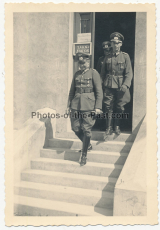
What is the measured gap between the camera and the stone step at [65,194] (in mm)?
4426

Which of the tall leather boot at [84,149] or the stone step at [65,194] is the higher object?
the tall leather boot at [84,149]

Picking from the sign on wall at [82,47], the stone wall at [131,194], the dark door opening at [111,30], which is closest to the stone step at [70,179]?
the stone wall at [131,194]

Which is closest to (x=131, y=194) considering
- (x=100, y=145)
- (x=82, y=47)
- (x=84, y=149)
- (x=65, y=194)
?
(x=65, y=194)

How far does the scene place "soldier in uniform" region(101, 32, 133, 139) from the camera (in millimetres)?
5375

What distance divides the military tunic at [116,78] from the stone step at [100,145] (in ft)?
2.52

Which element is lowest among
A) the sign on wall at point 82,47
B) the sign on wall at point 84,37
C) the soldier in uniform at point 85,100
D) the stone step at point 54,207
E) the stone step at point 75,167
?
the stone step at point 54,207

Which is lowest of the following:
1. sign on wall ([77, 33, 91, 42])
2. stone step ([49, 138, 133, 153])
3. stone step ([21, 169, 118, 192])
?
stone step ([21, 169, 118, 192])

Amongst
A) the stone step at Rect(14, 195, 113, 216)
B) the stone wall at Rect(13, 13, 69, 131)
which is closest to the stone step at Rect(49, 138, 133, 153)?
the stone wall at Rect(13, 13, 69, 131)

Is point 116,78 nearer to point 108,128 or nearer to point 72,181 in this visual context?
point 108,128

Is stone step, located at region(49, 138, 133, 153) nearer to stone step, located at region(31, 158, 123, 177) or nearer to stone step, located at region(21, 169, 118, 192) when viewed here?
stone step, located at region(31, 158, 123, 177)

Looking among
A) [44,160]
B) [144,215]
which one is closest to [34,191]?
[44,160]

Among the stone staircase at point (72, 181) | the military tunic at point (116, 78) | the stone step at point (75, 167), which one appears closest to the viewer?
the stone staircase at point (72, 181)

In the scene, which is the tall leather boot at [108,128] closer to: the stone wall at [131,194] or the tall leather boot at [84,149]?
the tall leather boot at [84,149]

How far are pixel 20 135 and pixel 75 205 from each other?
205 centimetres
